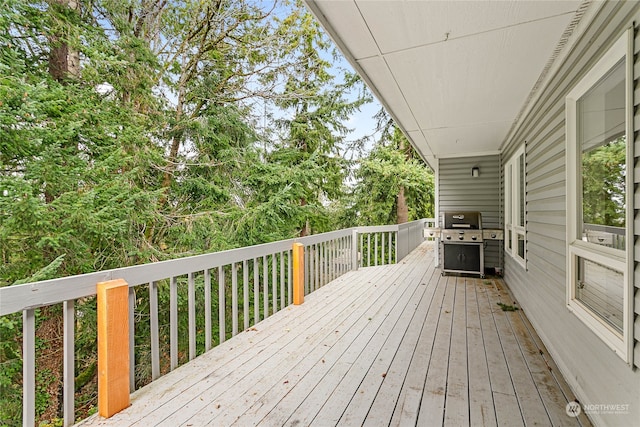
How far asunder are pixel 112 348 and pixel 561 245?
328 centimetres

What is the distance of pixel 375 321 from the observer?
3523 millimetres

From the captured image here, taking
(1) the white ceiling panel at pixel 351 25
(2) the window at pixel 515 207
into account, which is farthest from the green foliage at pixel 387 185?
(1) the white ceiling panel at pixel 351 25

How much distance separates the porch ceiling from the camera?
1857mm

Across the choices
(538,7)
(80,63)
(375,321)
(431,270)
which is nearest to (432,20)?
(538,7)

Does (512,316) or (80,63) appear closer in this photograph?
(512,316)

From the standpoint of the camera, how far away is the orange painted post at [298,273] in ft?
13.2

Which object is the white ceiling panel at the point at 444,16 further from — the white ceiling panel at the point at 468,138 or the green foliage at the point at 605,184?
the white ceiling panel at the point at 468,138

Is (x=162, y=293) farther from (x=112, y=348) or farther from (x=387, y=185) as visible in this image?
(x=387, y=185)

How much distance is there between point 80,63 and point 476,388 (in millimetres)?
7042

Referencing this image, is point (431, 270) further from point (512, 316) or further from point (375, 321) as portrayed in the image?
point (375, 321)

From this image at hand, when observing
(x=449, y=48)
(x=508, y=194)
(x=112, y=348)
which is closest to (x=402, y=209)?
(x=508, y=194)

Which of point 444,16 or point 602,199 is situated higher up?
point 444,16

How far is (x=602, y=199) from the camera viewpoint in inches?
77.6

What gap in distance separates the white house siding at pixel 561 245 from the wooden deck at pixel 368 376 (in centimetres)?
20
